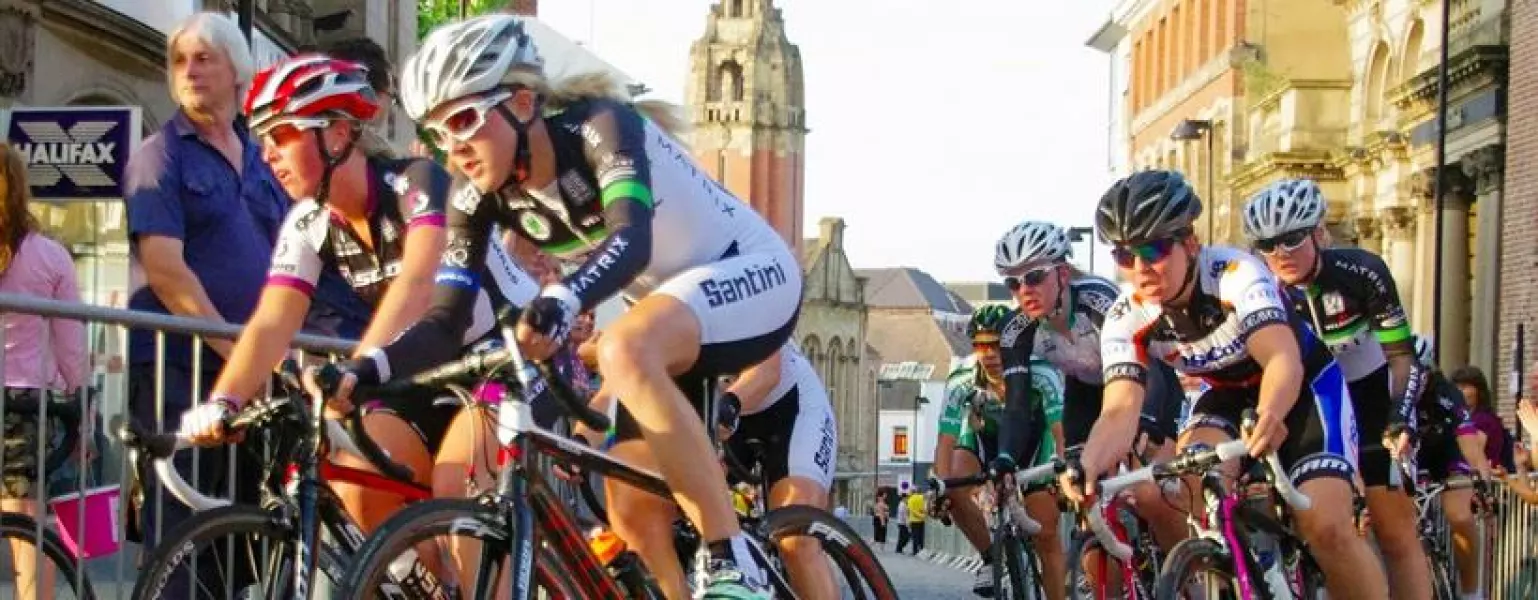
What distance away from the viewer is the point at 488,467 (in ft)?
23.1

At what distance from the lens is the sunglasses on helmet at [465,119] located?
6945 mm

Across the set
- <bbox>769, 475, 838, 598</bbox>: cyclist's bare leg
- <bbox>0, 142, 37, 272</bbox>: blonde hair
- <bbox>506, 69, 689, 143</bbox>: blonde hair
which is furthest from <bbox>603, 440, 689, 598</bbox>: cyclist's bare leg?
<bbox>0, 142, 37, 272</bbox>: blonde hair

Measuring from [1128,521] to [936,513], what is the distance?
4.46 feet

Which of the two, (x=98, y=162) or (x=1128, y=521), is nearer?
(x=1128, y=521)

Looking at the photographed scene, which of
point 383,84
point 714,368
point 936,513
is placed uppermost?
point 383,84

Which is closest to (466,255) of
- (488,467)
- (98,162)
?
(488,467)

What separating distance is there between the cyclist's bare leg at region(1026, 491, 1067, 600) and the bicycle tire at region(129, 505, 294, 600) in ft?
21.6

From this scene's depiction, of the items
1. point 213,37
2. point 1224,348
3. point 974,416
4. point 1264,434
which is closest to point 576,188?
point 213,37

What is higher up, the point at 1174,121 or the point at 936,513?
the point at 1174,121

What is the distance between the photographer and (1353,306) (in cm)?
1159

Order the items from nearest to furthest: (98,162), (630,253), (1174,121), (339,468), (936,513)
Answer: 1. (630,253)
2. (339,468)
3. (936,513)
4. (98,162)
5. (1174,121)

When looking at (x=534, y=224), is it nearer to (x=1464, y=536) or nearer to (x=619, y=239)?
(x=619, y=239)

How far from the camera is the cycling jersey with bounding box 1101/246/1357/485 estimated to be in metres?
9.68

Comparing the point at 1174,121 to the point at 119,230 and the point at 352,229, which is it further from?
the point at 352,229
